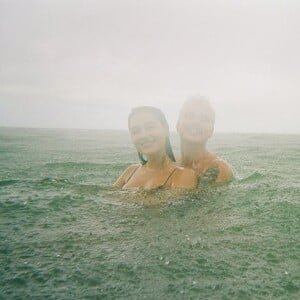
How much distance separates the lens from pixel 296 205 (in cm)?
555

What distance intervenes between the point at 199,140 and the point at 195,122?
306 mm

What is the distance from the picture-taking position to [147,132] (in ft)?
18.4

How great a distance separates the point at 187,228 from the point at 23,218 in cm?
202

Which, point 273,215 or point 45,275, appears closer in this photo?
point 45,275

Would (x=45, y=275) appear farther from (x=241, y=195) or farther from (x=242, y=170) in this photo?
(x=242, y=170)

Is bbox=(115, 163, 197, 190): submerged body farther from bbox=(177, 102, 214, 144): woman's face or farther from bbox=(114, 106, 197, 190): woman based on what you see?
bbox=(177, 102, 214, 144): woman's face

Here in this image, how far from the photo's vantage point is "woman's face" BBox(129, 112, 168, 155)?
18.4ft

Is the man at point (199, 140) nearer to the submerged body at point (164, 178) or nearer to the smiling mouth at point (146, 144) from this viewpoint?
the submerged body at point (164, 178)

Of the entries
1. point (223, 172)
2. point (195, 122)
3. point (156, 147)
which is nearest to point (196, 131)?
point (195, 122)

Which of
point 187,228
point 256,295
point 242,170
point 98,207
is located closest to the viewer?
point 256,295

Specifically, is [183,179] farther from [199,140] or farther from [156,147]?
[199,140]

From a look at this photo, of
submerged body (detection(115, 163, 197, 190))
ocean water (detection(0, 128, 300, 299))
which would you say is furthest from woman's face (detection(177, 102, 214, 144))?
ocean water (detection(0, 128, 300, 299))

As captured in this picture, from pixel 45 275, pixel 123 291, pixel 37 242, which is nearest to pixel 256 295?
pixel 123 291

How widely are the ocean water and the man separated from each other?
1.17 feet
